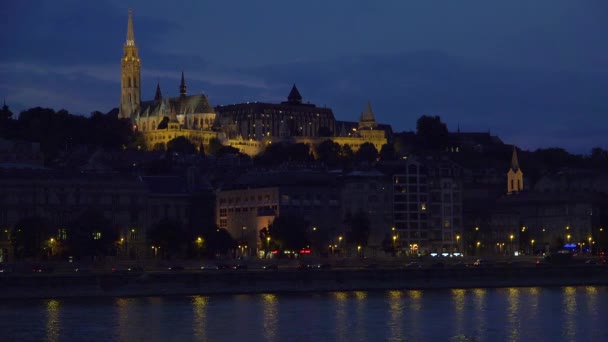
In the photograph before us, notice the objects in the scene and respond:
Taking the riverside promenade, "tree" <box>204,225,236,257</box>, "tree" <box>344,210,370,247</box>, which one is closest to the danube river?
the riverside promenade

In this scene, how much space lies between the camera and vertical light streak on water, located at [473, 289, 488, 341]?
68.0 m

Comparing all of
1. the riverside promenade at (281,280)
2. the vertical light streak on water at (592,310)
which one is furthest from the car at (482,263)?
the vertical light streak on water at (592,310)

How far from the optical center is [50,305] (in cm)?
8444

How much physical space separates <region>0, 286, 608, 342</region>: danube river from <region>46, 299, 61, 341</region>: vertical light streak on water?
4cm

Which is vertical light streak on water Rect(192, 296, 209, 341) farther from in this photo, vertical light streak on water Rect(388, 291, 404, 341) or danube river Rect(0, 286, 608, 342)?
vertical light streak on water Rect(388, 291, 404, 341)

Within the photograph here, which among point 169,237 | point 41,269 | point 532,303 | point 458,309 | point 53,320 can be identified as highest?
point 169,237

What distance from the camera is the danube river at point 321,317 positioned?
6688cm

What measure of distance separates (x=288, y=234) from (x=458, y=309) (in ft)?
160

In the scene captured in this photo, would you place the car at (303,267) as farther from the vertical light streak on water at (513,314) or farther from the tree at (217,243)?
the tree at (217,243)

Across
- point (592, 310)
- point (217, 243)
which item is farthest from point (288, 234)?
point (592, 310)

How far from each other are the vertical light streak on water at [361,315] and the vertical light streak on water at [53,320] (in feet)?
43.2

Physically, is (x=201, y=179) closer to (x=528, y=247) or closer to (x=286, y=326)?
(x=528, y=247)

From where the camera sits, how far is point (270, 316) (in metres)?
76.2

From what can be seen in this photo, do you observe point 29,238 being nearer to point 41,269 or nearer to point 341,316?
point 41,269
